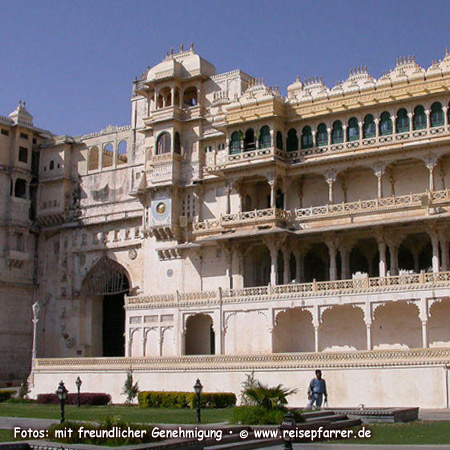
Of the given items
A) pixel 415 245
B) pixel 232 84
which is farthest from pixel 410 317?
pixel 232 84

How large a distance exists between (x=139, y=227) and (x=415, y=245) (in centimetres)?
2001

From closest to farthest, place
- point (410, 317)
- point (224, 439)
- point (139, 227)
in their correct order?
1. point (224, 439)
2. point (410, 317)
3. point (139, 227)

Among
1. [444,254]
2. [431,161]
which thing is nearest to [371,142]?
[431,161]

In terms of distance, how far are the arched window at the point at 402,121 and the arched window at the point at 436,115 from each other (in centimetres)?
143

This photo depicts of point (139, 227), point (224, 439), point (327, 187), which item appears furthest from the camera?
point (139, 227)

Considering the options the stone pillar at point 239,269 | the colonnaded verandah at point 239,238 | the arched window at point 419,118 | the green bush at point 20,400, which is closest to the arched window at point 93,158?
the colonnaded verandah at point 239,238

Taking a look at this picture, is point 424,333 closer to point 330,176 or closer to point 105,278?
point 330,176

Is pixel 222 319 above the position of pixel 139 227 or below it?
below

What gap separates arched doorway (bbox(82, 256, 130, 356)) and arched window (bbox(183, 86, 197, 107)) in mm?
12539

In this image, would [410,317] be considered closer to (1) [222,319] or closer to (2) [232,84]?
(1) [222,319]

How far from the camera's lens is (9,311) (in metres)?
58.6

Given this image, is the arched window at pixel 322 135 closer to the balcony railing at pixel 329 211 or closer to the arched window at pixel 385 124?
the arched window at pixel 385 124

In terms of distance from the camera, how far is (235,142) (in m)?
49.8

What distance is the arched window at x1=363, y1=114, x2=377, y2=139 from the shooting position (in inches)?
1807
